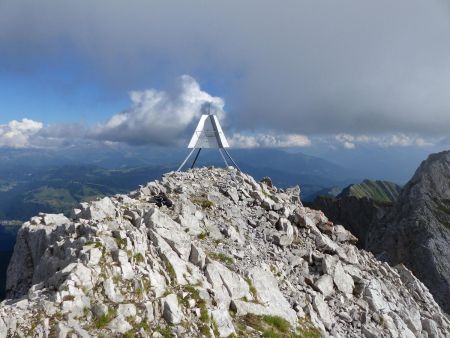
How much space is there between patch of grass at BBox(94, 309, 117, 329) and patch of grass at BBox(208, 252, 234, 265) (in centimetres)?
901

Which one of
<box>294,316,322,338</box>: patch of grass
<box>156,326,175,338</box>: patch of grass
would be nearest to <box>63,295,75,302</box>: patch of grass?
<box>156,326,175,338</box>: patch of grass

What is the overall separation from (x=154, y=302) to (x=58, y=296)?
4.20 metres

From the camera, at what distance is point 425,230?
111375mm

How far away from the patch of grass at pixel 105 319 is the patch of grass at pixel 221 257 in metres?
9.01

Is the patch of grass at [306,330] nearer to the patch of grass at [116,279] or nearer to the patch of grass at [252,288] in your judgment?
the patch of grass at [252,288]

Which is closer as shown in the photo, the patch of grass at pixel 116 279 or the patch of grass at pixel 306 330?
the patch of grass at pixel 116 279

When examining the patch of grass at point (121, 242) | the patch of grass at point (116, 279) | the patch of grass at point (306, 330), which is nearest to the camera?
the patch of grass at point (116, 279)

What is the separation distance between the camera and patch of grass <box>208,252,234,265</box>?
25.1m

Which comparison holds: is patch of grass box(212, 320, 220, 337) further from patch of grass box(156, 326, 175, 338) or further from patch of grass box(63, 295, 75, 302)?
patch of grass box(63, 295, 75, 302)

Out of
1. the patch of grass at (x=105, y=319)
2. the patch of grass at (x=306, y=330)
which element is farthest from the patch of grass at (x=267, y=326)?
the patch of grass at (x=105, y=319)

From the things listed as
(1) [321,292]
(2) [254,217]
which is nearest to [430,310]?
(1) [321,292]

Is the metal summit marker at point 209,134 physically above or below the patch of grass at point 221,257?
above

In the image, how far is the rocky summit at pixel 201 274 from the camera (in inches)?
681

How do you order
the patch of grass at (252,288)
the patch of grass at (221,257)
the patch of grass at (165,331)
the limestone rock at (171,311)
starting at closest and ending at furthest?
the patch of grass at (165,331)
the limestone rock at (171,311)
the patch of grass at (252,288)
the patch of grass at (221,257)
